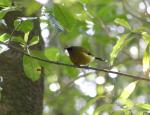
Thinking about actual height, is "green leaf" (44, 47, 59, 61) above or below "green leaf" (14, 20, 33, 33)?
below

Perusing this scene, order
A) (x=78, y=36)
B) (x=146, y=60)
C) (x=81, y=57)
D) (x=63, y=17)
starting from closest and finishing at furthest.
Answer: (x=63, y=17) → (x=146, y=60) → (x=81, y=57) → (x=78, y=36)

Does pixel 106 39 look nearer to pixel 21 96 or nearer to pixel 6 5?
pixel 21 96

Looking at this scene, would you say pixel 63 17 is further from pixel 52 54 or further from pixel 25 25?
pixel 52 54

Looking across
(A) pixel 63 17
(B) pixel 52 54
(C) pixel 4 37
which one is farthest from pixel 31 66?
(A) pixel 63 17

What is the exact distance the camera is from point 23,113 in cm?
261

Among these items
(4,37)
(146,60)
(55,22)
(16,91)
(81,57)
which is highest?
(55,22)

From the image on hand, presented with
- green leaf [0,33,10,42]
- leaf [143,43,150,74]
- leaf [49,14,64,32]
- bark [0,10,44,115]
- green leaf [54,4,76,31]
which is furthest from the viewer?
bark [0,10,44,115]

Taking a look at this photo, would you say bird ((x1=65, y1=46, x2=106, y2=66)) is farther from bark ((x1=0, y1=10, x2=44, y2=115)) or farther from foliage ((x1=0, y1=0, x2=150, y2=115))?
bark ((x1=0, y1=10, x2=44, y2=115))

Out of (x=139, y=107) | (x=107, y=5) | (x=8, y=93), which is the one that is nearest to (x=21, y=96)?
(x=8, y=93)

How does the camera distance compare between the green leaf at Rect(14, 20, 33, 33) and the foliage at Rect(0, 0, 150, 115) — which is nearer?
the foliage at Rect(0, 0, 150, 115)

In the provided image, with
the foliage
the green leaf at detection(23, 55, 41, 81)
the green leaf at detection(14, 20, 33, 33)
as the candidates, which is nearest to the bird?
the foliage

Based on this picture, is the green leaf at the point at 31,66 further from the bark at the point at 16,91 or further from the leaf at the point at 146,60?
the leaf at the point at 146,60

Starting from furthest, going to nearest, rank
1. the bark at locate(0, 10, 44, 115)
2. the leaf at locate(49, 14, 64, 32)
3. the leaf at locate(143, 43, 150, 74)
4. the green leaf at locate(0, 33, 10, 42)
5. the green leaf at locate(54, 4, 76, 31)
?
the bark at locate(0, 10, 44, 115), the leaf at locate(143, 43, 150, 74), the green leaf at locate(0, 33, 10, 42), the leaf at locate(49, 14, 64, 32), the green leaf at locate(54, 4, 76, 31)

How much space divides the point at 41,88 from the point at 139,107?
2.63 feet
